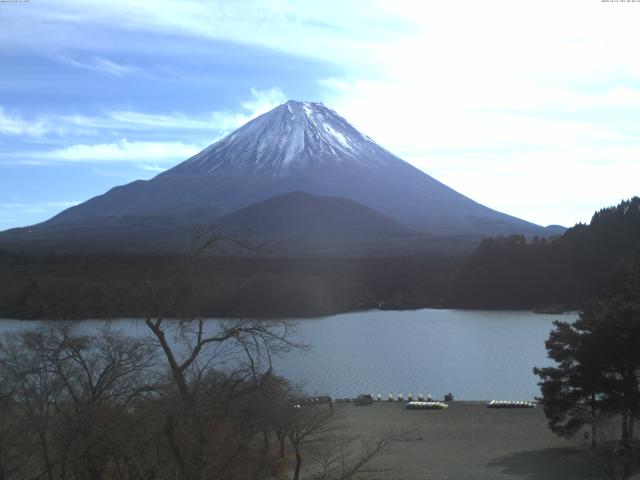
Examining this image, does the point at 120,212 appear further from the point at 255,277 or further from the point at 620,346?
the point at 620,346

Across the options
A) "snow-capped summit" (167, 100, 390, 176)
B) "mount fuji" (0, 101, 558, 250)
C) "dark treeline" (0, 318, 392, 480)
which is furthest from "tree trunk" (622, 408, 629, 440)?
"snow-capped summit" (167, 100, 390, 176)

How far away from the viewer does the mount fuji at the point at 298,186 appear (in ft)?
211

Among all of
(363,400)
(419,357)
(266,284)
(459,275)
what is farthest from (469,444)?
(459,275)

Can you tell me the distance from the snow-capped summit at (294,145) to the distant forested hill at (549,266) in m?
33.2

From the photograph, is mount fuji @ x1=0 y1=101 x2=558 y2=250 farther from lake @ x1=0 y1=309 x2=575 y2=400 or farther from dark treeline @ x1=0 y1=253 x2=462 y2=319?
lake @ x1=0 y1=309 x2=575 y2=400

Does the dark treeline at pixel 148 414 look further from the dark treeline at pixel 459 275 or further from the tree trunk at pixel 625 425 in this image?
the dark treeline at pixel 459 275

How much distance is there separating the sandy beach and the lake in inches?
73.4

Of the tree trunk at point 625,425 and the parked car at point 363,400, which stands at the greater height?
the tree trunk at point 625,425

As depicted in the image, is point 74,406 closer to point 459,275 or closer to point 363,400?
point 363,400

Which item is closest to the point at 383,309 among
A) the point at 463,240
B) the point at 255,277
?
the point at 255,277

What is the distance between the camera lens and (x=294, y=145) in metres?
76.7

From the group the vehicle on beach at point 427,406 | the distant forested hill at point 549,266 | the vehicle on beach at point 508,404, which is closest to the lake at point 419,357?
the vehicle on beach at point 508,404

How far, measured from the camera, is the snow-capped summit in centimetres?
7619

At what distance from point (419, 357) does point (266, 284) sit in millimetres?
15811
